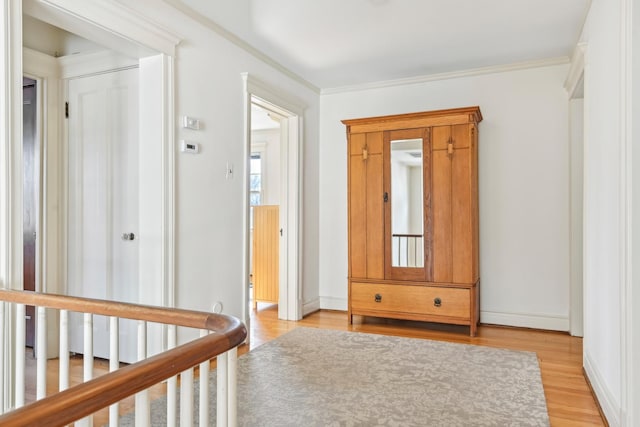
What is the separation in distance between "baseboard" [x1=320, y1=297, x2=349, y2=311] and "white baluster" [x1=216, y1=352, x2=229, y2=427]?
149 inches

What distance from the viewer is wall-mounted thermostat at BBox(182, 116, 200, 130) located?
A: 286 cm

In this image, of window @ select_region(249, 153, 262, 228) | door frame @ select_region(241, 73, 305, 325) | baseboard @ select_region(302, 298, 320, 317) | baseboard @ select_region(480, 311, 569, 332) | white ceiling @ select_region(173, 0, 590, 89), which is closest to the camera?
white ceiling @ select_region(173, 0, 590, 89)

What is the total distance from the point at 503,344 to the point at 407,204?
145 centimetres

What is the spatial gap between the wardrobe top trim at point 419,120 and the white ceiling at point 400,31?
53 cm

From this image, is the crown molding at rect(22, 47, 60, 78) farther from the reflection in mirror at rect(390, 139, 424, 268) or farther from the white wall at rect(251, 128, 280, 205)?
the white wall at rect(251, 128, 280, 205)

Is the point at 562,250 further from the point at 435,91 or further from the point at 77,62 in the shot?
the point at 77,62

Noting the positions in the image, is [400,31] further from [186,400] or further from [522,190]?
[186,400]

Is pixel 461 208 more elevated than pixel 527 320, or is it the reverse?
pixel 461 208

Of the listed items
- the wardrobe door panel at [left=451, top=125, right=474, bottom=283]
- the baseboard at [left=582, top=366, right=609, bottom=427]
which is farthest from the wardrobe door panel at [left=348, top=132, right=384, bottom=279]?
the baseboard at [left=582, top=366, right=609, bottom=427]

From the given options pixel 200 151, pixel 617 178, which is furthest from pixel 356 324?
pixel 617 178

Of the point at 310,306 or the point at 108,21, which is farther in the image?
the point at 310,306

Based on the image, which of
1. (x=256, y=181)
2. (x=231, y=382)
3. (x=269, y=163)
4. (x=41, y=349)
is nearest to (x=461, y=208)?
(x=231, y=382)

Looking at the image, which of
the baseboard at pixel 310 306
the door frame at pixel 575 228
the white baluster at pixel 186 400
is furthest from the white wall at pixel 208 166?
the door frame at pixel 575 228

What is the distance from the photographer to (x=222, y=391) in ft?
3.38
